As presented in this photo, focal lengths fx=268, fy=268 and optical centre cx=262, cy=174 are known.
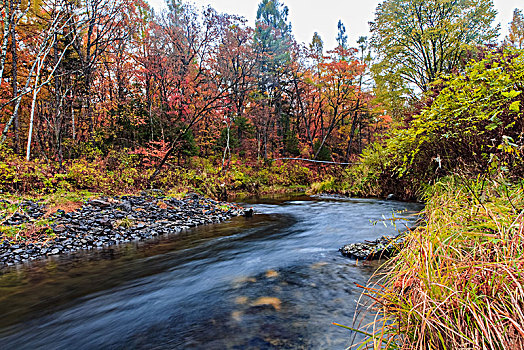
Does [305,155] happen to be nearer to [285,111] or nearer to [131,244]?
[285,111]

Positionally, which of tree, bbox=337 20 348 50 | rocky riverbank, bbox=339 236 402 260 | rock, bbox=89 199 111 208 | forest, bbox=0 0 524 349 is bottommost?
rocky riverbank, bbox=339 236 402 260

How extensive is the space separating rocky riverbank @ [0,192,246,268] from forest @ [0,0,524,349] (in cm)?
27

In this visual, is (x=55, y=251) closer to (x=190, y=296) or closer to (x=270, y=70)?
(x=190, y=296)

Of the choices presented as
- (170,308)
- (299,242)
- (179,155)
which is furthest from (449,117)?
(179,155)

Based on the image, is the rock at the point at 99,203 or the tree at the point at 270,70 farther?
the tree at the point at 270,70

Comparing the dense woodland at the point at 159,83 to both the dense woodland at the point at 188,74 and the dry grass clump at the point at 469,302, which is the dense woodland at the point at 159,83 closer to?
the dense woodland at the point at 188,74

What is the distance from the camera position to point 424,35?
1514cm

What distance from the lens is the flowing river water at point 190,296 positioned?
2.26 meters

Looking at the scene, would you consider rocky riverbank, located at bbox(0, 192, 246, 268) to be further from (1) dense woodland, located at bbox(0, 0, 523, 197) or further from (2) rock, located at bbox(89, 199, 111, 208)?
(1) dense woodland, located at bbox(0, 0, 523, 197)

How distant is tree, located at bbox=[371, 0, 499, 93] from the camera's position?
596 inches

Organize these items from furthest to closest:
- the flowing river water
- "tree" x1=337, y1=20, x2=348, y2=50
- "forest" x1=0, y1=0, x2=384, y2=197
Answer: "tree" x1=337, y1=20, x2=348, y2=50 → "forest" x1=0, y1=0, x2=384, y2=197 → the flowing river water

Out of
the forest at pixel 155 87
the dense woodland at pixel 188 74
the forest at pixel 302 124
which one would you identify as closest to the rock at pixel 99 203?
the forest at pixel 302 124

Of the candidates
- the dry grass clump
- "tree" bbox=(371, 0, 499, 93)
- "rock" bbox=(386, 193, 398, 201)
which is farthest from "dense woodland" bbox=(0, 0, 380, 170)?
the dry grass clump

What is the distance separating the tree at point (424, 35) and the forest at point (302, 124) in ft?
0.29
